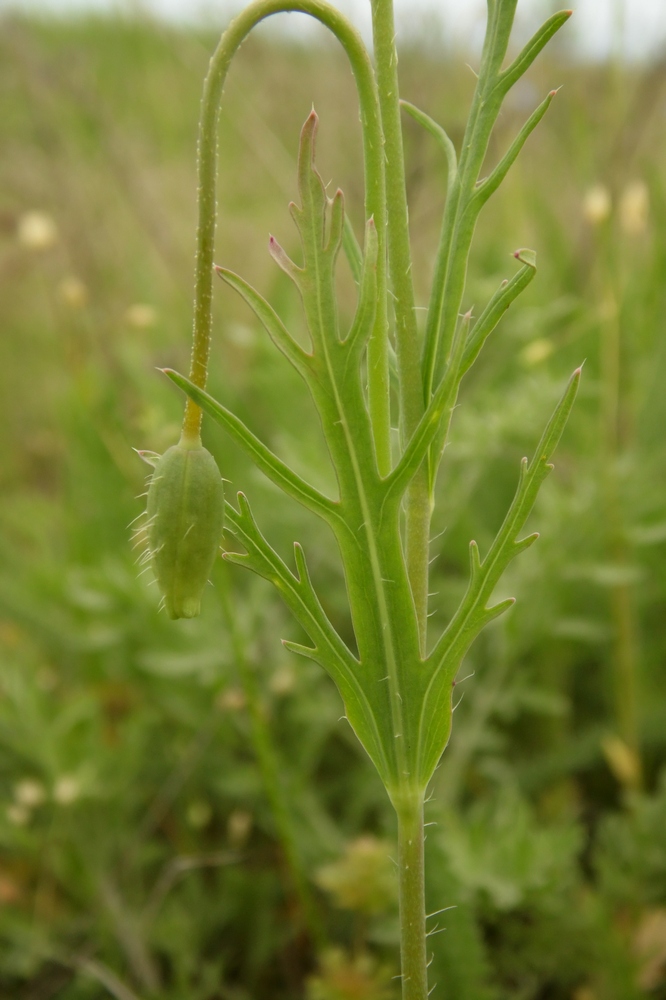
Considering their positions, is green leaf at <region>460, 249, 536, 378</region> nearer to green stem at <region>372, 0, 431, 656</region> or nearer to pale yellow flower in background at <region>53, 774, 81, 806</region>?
green stem at <region>372, 0, 431, 656</region>

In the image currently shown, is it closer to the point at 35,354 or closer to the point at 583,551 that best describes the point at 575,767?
the point at 583,551

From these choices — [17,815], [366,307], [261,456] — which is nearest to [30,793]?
[17,815]

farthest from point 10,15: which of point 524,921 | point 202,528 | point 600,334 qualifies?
point 524,921

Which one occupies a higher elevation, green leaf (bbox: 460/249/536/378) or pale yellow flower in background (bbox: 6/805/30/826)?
green leaf (bbox: 460/249/536/378)

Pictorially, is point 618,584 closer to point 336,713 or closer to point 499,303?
point 336,713

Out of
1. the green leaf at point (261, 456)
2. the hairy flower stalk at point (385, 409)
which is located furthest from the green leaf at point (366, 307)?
the green leaf at point (261, 456)

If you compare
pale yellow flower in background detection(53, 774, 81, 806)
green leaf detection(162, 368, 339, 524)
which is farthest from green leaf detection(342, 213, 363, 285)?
pale yellow flower in background detection(53, 774, 81, 806)
